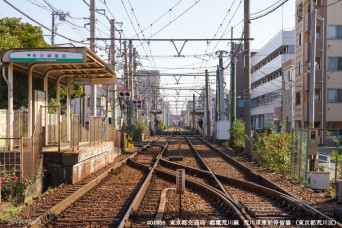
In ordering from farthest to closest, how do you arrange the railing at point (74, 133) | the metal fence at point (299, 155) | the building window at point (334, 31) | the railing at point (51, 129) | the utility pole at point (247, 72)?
the building window at point (334, 31)
the utility pole at point (247, 72)
the railing at point (74, 133)
the metal fence at point (299, 155)
the railing at point (51, 129)

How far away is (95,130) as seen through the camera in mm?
17938

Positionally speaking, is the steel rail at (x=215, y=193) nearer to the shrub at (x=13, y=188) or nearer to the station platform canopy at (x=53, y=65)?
the shrub at (x=13, y=188)

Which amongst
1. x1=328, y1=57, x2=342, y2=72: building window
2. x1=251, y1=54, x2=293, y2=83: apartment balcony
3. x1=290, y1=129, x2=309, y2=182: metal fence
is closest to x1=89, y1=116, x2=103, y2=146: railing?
x1=290, y1=129, x2=309, y2=182: metal fence

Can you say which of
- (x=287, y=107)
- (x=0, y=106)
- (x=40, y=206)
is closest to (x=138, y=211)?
(x=40, y=206)

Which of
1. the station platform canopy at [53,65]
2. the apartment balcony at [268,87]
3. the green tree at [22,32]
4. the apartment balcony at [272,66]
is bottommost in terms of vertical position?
the station platform canopy at [53,65]

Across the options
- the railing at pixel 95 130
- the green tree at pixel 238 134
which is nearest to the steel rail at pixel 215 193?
the railing at pixel 95 130

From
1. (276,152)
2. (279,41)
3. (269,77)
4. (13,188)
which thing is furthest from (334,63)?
(13,188)

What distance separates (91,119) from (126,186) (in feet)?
15.0

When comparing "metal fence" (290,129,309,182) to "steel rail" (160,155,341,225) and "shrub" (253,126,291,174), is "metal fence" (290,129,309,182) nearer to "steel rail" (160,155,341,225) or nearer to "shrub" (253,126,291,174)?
"shrub" (253,126,291,174)

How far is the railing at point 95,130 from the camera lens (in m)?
17.2

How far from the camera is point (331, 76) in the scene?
43.6 meters

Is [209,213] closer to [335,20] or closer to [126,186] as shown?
[126,186]

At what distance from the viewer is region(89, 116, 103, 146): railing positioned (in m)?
17.2

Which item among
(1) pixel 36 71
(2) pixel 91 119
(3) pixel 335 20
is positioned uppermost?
(3) pixel 335 20
